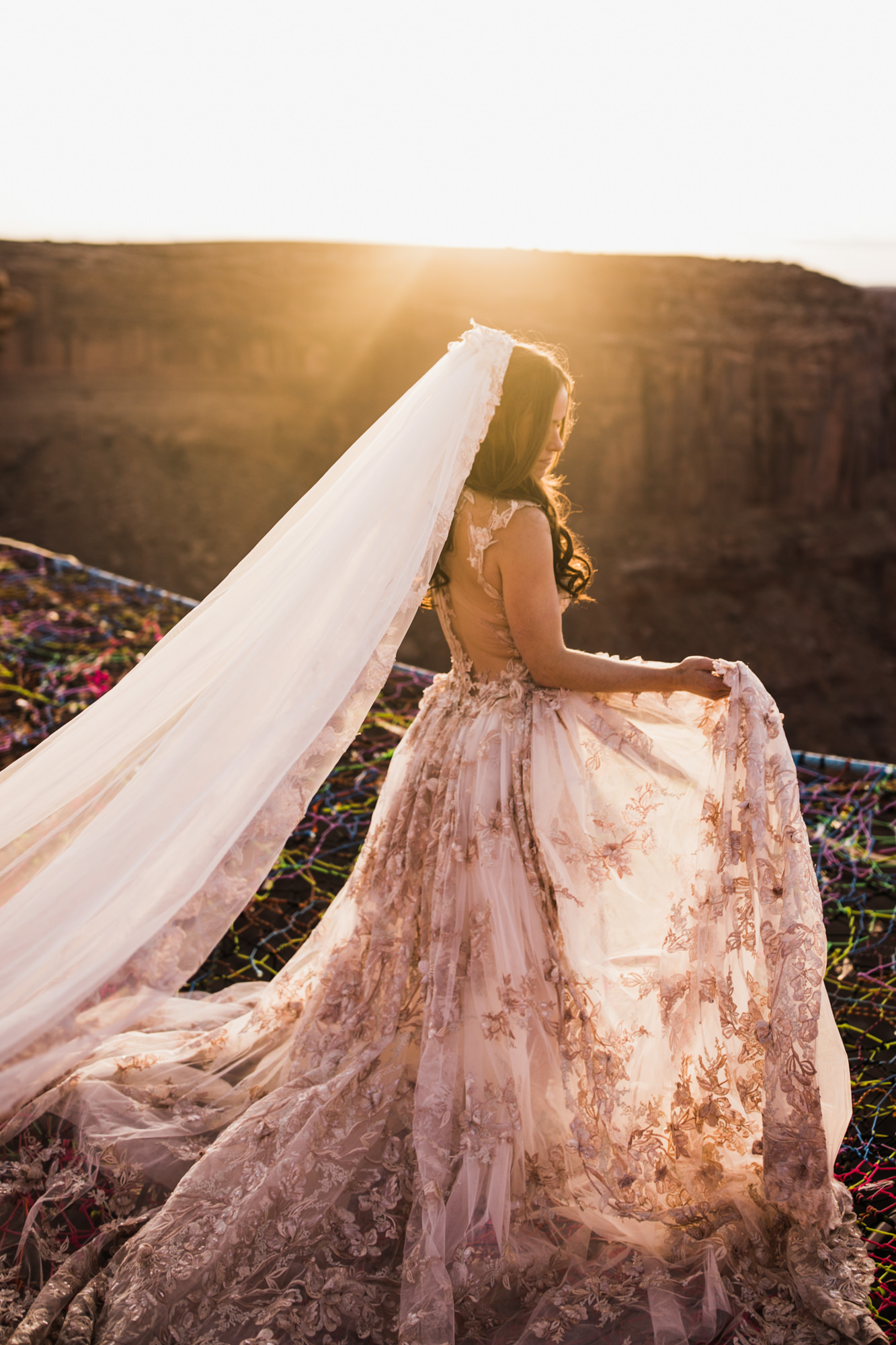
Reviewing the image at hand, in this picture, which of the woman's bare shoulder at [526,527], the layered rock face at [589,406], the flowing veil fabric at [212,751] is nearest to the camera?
the flowing veil fabric at [212,751]

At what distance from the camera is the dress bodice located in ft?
5.90

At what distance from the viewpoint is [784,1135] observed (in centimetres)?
169

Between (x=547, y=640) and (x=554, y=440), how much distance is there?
1.28ft

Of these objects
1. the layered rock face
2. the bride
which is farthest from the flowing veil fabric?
the layered rock face

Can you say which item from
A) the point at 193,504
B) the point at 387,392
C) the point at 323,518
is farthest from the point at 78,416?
the point at 323,518

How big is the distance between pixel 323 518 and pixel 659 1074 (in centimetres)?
125

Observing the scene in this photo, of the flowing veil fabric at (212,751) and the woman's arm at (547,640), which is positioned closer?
the flowing veil fabric at (212,751)

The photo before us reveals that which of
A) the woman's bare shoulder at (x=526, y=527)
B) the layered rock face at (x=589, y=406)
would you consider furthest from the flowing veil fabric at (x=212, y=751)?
the layered rock face at (x=589, y=406)

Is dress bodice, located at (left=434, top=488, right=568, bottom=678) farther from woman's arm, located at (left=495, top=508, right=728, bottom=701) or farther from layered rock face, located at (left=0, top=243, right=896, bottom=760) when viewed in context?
layered rock face, located at (left=0, top=243, right=896, bottom=760)

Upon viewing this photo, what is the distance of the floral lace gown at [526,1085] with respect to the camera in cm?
162

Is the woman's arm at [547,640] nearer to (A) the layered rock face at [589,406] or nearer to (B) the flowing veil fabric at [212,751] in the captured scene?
(B) the flowing veil fabric at [212,751]

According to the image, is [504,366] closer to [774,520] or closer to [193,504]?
[193,504]

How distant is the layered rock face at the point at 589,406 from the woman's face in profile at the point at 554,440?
21.4 metres

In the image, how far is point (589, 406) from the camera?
24.5m
